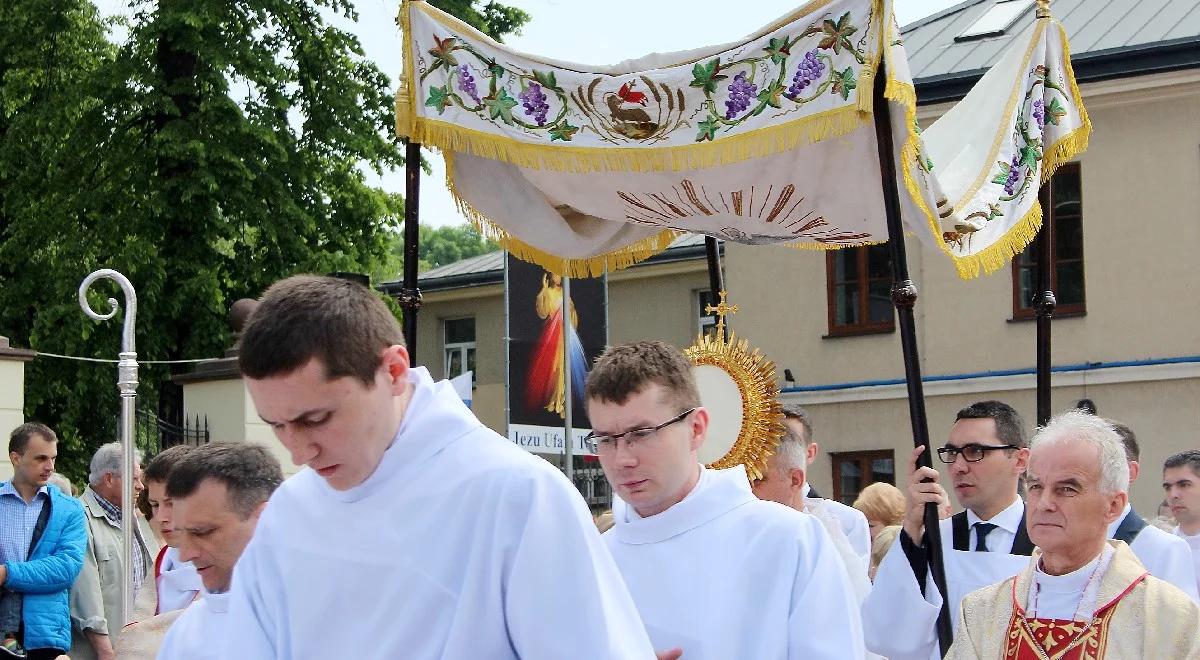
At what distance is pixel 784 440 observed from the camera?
20.5 ft

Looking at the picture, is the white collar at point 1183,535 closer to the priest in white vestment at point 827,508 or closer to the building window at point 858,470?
the priest in white vestment at point 827,508

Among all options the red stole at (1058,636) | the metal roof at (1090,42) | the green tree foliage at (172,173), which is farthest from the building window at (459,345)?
the red stole at (1058,636)

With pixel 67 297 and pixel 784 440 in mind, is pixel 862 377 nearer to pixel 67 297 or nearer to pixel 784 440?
pixel 67 297

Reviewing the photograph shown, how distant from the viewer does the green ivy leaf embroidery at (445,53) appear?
6625mm

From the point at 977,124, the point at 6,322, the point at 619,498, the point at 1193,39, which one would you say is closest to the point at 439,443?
the point at 619,498

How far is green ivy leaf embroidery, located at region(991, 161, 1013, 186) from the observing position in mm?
6906

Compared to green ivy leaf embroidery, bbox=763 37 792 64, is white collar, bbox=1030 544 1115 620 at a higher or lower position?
lower

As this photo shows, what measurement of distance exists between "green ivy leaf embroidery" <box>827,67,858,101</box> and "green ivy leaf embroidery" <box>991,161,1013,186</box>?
1.29 metres

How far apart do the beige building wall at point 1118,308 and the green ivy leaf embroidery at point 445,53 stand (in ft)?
42.0

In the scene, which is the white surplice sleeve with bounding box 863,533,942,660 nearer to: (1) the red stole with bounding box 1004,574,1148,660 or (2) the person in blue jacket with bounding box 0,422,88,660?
(1) the red stole with bounding box 1004,574,1148,660

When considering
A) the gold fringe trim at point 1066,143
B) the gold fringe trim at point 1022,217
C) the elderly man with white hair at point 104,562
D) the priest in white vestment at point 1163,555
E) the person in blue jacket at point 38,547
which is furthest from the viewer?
the elderly man with white hair at point 104,562

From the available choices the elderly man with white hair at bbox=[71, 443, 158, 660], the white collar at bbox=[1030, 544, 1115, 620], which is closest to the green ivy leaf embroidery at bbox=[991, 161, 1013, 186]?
the white collar at bbox=[1030, 544, 1115, 620]

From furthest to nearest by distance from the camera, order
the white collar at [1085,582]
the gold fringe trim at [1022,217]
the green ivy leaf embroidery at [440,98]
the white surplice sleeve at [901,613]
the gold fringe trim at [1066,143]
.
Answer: the gold fringe trim at [1066,143] → the green ivy leaf embroidery at [440,98] → the gold fringe trim at [1022,217] → the white surplice sleeve at [901,613] → the white collar at [1085,582]

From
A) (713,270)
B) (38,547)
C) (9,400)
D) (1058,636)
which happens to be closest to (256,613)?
(1058,636)
